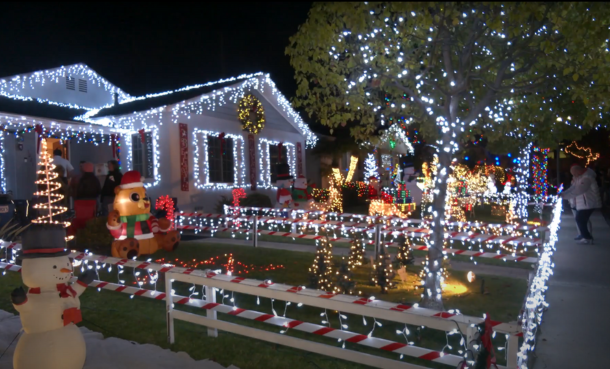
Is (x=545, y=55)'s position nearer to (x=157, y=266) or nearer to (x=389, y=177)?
(x=157, y=266)

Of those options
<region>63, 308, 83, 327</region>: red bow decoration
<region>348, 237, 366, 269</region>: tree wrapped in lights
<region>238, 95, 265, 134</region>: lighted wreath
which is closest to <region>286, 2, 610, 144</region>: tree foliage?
<region>348, 237, 366, 269</region>: tree wrapped in lights

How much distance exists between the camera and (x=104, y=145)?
1688cm

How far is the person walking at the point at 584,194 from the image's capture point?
1202 cm

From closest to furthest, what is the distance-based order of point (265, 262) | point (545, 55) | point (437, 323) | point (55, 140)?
1. point (437, 323)
2. point (545, 55)
3. point (265, 262)
4. point (55, 140)

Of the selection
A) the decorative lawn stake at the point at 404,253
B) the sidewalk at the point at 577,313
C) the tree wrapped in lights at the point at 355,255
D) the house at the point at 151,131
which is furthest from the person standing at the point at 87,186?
the sidewalk at the point at 577,313

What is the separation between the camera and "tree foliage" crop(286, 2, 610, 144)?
5.85 meters

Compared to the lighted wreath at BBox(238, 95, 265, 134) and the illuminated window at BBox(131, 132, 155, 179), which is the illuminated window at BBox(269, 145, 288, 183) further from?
the illuminated window at BBox(131, 132, 155, 179)

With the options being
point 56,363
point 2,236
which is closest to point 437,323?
point 56,363

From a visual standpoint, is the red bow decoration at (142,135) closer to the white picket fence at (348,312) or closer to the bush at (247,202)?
the bush at (247,202)

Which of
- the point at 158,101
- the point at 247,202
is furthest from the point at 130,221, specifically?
the point at 247,202

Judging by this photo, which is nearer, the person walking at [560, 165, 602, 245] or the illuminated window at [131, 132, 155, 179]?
the person walking at [560, 165, 602, 245]

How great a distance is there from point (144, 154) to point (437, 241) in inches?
460

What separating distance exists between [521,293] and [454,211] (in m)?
6.66

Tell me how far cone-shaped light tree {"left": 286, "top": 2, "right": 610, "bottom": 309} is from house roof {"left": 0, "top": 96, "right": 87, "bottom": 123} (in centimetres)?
887
